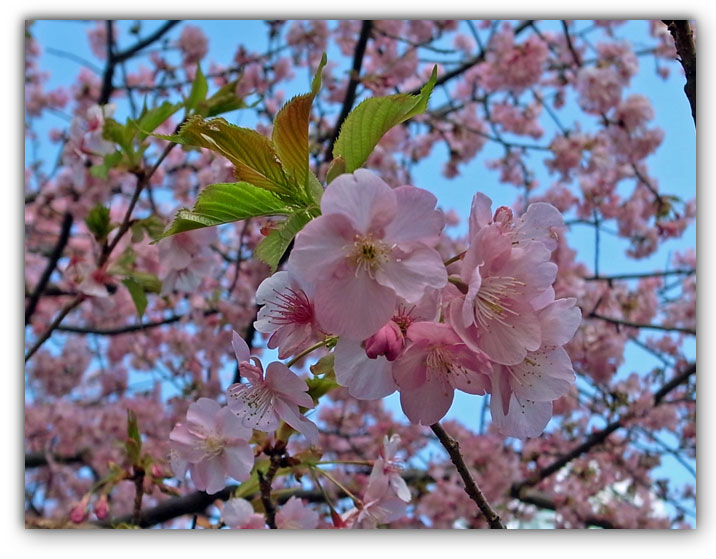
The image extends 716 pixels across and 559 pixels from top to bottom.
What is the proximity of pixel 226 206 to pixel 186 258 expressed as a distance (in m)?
0.71

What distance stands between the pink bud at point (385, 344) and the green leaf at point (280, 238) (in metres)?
0.14

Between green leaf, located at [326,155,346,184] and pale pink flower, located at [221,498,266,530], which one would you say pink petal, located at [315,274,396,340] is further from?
pale pink flower, located at [221,498,266,530]

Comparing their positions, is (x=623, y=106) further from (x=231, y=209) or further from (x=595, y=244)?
(x=231, y=209)

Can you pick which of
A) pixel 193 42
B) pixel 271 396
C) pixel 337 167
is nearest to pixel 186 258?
pixel 271 396

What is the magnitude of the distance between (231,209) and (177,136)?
0.29 ft

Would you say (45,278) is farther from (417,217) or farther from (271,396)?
(417,217)

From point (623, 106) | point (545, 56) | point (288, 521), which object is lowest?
point (288, 521)

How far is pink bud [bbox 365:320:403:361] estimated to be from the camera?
566 mm

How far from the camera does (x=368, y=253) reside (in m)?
0.63

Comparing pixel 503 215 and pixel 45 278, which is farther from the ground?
pixel 45 278

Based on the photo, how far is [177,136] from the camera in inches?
26.6

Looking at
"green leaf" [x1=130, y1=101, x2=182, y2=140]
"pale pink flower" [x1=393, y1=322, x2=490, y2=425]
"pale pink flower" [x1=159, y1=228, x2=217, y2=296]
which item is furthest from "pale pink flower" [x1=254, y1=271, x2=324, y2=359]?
"green leaf" [x1=130, y1=101, x2=182, y2=140]

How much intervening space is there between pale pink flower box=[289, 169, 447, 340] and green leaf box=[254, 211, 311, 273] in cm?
7
